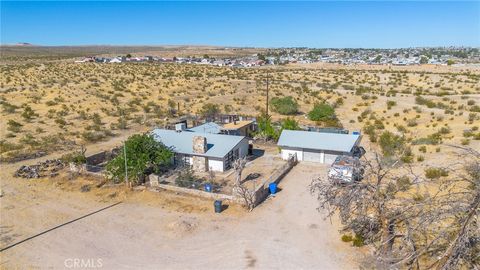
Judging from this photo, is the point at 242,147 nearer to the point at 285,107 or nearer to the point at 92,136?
the point at 92,136

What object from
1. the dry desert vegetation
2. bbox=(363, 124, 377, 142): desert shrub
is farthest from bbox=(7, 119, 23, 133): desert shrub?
bbox=(363, 124, 377, 142): desert shrub

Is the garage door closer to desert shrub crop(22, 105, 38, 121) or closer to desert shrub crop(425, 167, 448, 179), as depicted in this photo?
desert shrub crop(425, 167, 448, 179)

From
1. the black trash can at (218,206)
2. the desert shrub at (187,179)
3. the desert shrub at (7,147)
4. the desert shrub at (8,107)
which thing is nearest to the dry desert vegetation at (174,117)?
the desert shrub at (7,147)

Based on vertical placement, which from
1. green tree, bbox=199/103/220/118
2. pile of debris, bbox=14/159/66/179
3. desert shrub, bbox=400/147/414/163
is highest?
green tree, bbox=199/103/220/118

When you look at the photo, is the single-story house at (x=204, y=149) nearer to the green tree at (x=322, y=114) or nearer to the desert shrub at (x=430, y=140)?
the desert shrub at (x=430, y=140)

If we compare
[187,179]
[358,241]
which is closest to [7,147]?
[187,179]

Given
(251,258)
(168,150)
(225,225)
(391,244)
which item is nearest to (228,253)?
(251,258)
